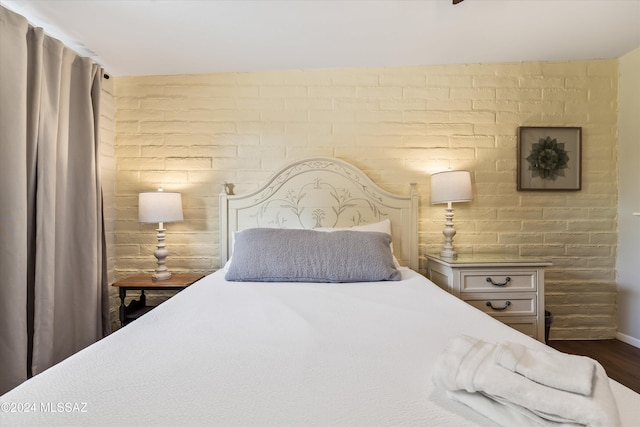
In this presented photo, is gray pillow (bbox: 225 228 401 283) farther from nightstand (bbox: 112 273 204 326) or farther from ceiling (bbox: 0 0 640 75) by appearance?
ceiling (bbox: 0 0 640 75)

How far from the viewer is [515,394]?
0.57m

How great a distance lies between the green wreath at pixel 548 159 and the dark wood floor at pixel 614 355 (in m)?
1.30

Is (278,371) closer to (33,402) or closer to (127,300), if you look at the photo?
(33,402)

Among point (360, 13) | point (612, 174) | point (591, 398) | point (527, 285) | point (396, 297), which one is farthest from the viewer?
point (612, 174)

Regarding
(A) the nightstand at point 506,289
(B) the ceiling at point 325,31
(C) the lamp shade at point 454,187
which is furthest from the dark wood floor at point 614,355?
(B) the ceiling at point 325,31

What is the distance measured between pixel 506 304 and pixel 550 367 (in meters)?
1.62

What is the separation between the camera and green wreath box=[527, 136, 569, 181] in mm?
2395

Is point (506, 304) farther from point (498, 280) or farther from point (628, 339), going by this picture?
point (628, 339)

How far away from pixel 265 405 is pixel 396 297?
0.94 m

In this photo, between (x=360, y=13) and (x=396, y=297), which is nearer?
(x=396, y=297)

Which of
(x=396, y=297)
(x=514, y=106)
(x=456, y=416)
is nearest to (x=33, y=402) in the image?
(x=456, y=416)

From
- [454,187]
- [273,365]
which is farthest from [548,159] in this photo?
[273,365]

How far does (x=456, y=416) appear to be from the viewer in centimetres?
59

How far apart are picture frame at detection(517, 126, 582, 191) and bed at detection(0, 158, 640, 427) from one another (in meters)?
1.52
